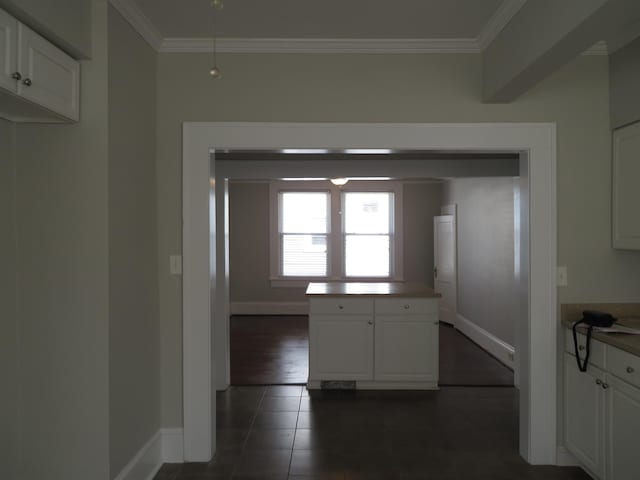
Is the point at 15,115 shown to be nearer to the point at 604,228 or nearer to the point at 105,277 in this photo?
the point at 105,277

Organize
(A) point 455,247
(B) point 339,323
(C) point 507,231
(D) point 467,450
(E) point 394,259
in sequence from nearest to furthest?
(D) point 467,450 → (B) point 339,323 → (C) point 507,231 → (A) point 455,247 → (E) point 394,259

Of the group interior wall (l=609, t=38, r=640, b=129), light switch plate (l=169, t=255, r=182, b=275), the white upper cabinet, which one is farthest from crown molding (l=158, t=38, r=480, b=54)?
light switch plate (l=169, t=255, r=182, b=275)

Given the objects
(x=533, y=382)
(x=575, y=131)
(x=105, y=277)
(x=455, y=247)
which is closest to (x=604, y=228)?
(x=575, y=131)

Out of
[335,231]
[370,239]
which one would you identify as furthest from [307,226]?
→ [370,239]

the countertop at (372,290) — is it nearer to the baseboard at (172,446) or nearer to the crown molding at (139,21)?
the baseboard at (172,446)

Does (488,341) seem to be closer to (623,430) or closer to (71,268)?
(623,430)

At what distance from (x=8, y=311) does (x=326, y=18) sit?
2240mm

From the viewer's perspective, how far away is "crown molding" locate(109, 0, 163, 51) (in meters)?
2.59

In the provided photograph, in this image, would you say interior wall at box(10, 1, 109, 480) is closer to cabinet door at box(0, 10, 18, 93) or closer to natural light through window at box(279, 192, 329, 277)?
cabinet door at box(0, 10, 18, 93)

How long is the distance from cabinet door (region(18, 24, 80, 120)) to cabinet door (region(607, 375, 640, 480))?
3.01 meters

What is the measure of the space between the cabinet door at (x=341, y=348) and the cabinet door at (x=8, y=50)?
3315 mm

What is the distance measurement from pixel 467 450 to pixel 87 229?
2781mm

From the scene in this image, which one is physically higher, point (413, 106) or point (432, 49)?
point (432, 49)

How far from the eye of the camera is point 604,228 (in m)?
3.11
